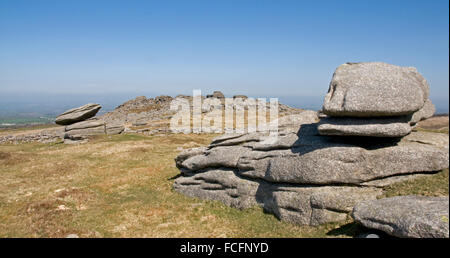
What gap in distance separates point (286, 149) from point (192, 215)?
9.43 metres

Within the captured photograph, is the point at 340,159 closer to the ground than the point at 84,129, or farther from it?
farther from it

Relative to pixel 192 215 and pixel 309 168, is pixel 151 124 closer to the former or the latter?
pixel 192 215

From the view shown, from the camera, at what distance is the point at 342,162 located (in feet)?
61.3

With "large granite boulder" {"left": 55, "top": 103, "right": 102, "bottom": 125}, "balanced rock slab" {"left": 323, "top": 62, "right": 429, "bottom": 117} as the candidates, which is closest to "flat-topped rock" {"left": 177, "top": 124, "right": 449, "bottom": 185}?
"balanced rock slab" {"left": 323, "top": 62, "right": 429, "bottom": 117}

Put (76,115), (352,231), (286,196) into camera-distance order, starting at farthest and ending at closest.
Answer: (76,115)
(286,196)
(352,231)

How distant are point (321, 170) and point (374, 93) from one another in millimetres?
6125

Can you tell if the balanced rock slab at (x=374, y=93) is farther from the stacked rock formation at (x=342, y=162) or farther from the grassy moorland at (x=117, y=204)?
the grassy moorland at (x=117, y=204)

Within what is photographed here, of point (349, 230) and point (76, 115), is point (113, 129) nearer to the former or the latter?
point (76, 115)

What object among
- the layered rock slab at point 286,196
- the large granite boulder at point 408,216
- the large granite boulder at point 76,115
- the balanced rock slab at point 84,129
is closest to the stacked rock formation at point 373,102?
the layered rock slab at point 286,196

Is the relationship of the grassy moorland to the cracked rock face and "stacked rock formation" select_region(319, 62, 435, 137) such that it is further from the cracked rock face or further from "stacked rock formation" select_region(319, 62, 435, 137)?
"stacked rock formation" select_region(319, 62, 435, 137)

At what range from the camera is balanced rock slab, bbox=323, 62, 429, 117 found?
17.9 metres

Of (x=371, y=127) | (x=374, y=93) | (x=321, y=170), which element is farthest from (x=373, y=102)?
(x=321, y=170)

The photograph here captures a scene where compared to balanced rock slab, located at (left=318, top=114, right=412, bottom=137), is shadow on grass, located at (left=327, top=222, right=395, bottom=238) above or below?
below
